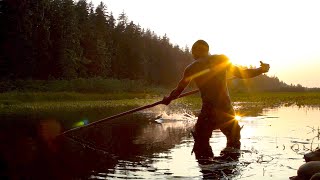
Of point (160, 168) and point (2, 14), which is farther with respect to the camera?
point (2, 14)

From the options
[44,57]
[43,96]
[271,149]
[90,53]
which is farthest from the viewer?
[90,53]

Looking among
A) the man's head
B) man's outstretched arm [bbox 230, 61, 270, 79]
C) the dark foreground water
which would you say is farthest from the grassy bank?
the man's head

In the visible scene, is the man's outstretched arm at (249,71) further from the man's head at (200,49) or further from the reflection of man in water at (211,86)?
the man's head at (200,49)

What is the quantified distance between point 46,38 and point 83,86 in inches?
557

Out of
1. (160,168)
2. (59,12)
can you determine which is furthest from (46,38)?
(160,168)

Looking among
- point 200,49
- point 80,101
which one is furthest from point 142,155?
point 80,101

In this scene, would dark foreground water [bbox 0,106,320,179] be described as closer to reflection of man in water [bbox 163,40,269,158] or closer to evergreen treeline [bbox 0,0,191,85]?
reflection of man in water [bbox 163,40,269,158]

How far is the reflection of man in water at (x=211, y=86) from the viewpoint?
9.38 metres

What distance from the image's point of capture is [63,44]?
236ft

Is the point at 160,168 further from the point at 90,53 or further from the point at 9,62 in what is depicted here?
the point at 90,53

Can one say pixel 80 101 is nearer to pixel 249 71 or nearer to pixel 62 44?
pixel 62 44

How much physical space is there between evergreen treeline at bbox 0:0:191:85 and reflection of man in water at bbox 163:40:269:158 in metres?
58.3

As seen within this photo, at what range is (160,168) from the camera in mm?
9461

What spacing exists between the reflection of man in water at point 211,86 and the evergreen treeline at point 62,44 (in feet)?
191
